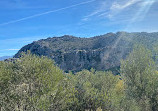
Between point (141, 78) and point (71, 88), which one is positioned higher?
point (141, 78)

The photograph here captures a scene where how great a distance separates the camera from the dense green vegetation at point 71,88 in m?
19.2

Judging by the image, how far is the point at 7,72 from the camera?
22.6m

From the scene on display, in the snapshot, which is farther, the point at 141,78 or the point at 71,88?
the point at 141,78

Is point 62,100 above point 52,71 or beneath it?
beneath

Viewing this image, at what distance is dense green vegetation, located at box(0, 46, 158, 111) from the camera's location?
19178mm

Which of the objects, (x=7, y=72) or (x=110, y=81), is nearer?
(x=7, y=72)

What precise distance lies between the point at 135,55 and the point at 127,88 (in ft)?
23.1

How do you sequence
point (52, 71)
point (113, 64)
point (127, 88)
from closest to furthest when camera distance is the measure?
point (52, 71) < point (127, 88) < point (113, 64)

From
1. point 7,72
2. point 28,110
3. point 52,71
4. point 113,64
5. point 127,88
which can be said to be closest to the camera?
point 28,110

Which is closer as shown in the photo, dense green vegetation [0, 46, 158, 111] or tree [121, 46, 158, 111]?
dense green vegetation [0, 46, 158, 111]

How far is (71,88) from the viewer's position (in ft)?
78.4

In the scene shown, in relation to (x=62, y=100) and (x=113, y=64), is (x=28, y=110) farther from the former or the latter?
(x=113, y=64)

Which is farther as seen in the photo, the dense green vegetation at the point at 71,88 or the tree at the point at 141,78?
the tree at the point at 141,78

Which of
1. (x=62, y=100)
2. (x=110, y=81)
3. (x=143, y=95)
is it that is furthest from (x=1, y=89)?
(x=110, y=81)
